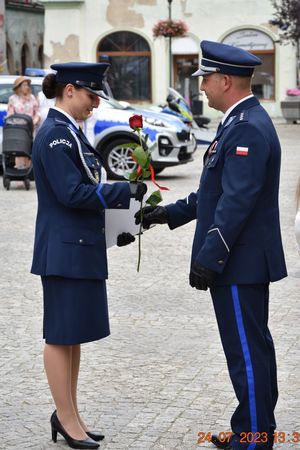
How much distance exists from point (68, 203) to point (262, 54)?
41.9m

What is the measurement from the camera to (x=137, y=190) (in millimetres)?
5430

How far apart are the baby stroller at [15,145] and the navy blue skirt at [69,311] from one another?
11.6 meters

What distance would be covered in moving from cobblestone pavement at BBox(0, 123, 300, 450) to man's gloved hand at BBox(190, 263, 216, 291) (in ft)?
2.82

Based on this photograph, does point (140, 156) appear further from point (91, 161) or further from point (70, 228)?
point (70, 228)

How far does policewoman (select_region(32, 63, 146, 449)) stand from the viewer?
5312 millimetres

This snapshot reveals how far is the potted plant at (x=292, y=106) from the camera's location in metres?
38.0

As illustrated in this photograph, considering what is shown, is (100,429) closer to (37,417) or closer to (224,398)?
(37,417)

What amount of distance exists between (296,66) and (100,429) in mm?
41084

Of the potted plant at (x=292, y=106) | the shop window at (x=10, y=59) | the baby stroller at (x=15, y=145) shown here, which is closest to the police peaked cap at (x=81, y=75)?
the baby stroller at (x=15, y=145)

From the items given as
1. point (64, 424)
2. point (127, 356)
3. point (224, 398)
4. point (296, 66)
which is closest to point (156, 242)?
point (127, 356)

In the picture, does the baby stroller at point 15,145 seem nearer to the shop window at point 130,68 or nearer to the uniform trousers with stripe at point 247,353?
the uniform trousers with stripe at point 247,353

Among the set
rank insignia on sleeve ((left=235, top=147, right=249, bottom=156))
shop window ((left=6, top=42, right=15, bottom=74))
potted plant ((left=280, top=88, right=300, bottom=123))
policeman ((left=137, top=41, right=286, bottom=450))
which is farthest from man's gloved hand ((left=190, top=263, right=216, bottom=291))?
shop window ((left=6, top=42, right=15, bottom=74))
